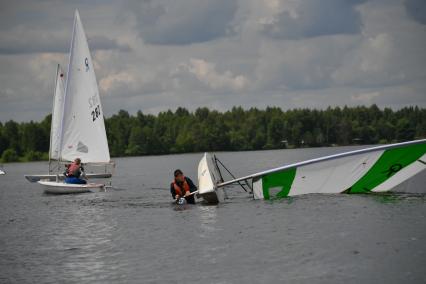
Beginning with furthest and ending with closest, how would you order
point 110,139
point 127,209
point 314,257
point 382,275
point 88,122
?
Result: point 110,139
point 88,122
point 127,209
point 314,257
point 382,275

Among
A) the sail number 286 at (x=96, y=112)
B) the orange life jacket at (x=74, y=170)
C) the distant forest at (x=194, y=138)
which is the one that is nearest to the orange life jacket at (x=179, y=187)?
the orange life jacket at (x=74, y=170)

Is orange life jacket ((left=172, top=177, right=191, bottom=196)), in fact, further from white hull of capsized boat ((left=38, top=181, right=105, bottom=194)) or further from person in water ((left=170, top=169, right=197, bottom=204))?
white hull of capsized boat ((left=38, top=181, right=105, bottom=194))

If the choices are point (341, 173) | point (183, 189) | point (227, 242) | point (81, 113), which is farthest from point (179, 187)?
point (81, 113)

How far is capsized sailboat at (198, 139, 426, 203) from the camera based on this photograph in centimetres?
2873

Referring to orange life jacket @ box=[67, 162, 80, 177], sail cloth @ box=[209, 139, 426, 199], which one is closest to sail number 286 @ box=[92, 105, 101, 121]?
orange life jacket @ box=[67, 162, 80, 177]

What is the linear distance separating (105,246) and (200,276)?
18.5ft

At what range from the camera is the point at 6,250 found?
2322 centimetres

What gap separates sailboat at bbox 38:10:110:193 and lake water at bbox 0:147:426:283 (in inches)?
405

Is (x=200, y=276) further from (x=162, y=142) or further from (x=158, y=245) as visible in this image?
(x=162, y=142)

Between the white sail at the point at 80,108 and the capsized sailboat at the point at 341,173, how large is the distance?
14816 mm

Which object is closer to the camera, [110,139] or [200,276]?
[200,276]

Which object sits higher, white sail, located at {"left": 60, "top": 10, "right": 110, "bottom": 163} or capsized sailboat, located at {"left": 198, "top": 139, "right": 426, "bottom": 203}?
white sail, located at {"left": 60, "top": 10, "right": 110, "bottom": 163}

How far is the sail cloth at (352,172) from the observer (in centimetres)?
2870

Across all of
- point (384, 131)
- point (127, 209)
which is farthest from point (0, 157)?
point (127, 209)
